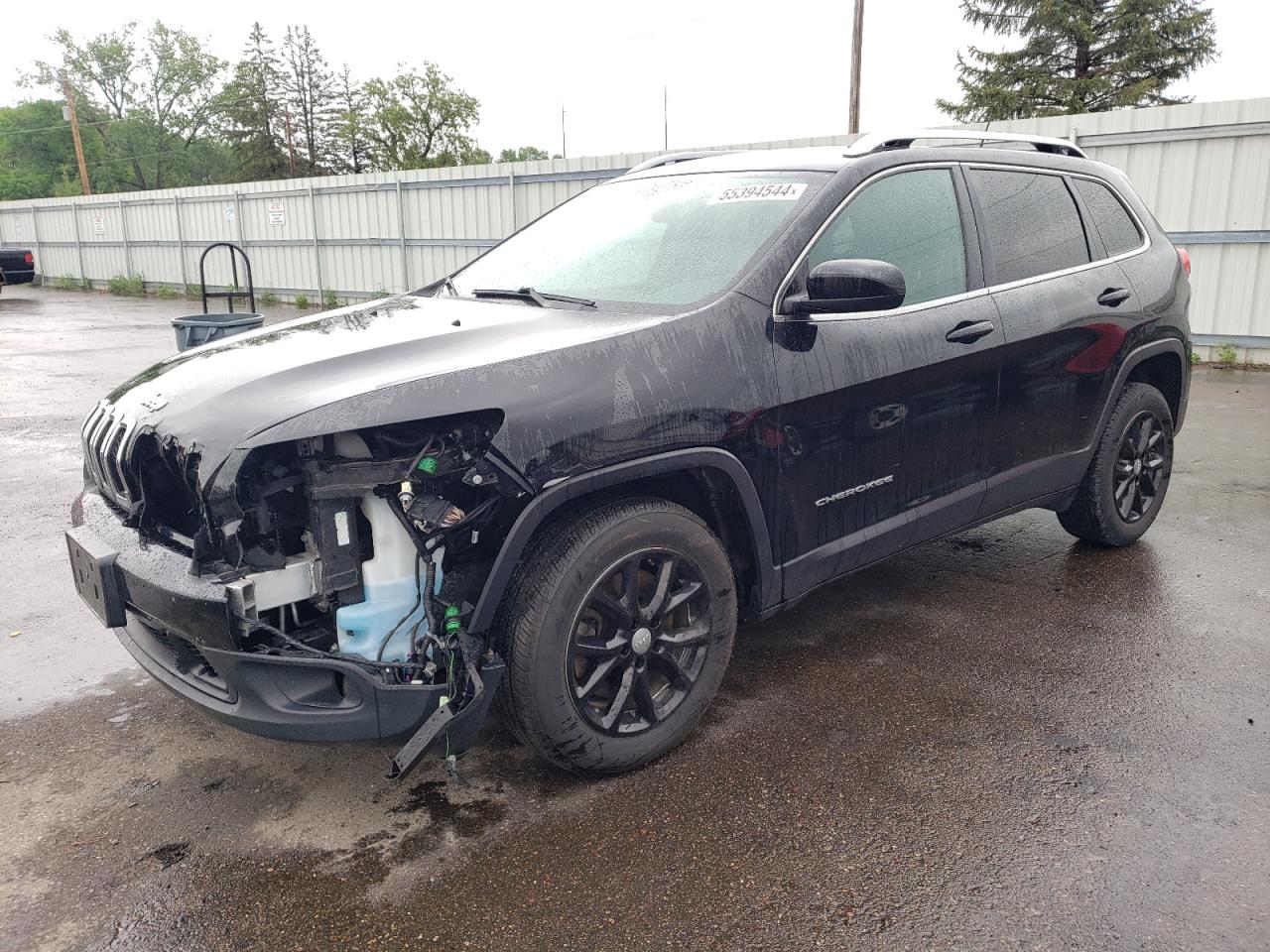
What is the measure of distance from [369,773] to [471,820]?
Result: 17.8 inches

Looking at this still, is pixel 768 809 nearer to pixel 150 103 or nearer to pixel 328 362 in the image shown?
pixel 328 362

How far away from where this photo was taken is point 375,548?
259cm

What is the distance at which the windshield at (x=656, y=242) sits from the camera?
331cm

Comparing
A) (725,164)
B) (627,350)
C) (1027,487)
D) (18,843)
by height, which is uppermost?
(725,164)

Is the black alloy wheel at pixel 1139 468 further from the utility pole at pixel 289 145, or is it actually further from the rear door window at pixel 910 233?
the utility pole at pixel 289 145

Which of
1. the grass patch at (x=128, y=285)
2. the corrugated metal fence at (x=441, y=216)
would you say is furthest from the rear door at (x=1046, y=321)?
the grass patch at (x=128, y=285)

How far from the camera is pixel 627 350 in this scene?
2865mm

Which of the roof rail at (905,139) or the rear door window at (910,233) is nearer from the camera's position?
the rear door window at (910,233)

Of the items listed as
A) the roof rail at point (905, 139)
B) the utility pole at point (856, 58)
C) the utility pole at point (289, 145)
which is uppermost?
the utility pole at point (289, 145)

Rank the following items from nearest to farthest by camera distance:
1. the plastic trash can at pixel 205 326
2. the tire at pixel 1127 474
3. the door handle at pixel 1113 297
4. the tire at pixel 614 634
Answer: the tire at pixel 614 634
the door handle at pixel 1113 297
the tire at pixel 1127 474
the plastic trash can at pixel 205 326

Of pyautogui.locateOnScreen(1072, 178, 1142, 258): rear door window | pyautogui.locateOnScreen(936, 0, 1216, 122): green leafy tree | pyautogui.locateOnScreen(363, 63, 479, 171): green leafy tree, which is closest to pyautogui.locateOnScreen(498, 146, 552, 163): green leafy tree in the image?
pyautogui.locateOnScreen(363, 63, 479, 171): green leafy tree

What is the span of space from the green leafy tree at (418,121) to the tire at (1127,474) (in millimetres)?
58483

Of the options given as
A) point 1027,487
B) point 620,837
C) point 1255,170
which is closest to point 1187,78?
point 1255,170

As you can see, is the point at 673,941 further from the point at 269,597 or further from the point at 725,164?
the point at 725,164
